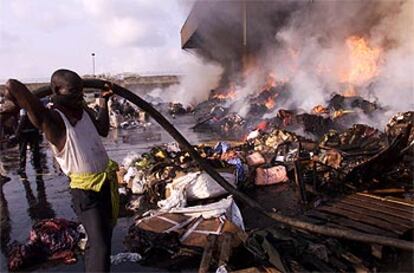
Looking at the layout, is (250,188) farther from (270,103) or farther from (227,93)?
(227,93)

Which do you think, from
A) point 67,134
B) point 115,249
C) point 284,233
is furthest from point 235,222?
point 67,134

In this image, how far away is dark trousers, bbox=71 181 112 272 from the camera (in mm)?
2923

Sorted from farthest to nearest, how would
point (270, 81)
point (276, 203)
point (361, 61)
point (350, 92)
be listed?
1. point (270, 81)
2. point (361, 61)
3. point (350, 92)
4. point (276, 203)

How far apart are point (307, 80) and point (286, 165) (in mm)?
10425

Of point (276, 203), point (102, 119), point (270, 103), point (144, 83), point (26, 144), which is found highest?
point (144, 83)

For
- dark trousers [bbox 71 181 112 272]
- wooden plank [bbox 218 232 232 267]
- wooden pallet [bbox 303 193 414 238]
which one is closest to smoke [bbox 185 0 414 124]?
wooden pallet [bbox 303 193 414 238]

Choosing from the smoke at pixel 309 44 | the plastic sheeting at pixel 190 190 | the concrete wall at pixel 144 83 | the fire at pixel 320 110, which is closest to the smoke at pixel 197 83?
the smoke at pixel 309 44

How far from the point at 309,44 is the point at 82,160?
17.4 meters

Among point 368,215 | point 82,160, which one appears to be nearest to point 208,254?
point 82,160

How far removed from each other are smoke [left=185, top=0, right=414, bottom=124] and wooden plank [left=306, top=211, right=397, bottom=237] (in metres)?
8.43

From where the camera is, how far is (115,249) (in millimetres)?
4582

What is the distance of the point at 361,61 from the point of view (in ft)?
53.6

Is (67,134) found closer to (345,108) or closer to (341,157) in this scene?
(341,157)

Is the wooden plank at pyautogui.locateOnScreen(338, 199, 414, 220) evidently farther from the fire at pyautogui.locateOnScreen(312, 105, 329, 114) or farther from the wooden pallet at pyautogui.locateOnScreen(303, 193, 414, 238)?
the fire at pyautogui.locateOnScreen(312, 105, 329, 114)
